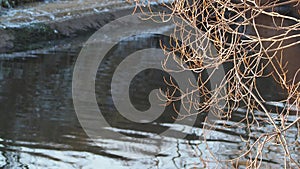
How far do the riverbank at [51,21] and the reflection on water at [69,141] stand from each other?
456cm

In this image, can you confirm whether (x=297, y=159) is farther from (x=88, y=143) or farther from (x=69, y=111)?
(x=69, y=111)

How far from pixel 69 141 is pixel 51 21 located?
9417 mm

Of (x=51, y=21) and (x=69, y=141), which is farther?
(x=51, y=21)

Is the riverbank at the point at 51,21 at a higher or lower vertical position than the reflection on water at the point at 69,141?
higher

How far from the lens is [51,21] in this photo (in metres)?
16.2

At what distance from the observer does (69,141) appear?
7.29 metres

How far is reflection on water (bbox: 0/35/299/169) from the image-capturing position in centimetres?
668

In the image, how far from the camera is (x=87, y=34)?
1697 centimetres

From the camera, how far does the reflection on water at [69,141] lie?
668 cm

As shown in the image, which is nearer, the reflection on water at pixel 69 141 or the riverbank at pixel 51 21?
the reflection on water at pixel 69 141

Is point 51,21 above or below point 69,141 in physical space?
above

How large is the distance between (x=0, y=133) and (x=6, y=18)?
8.58m

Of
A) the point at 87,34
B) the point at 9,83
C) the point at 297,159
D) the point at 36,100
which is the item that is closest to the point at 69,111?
the point at 36,100

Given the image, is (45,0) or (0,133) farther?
(45,0)
